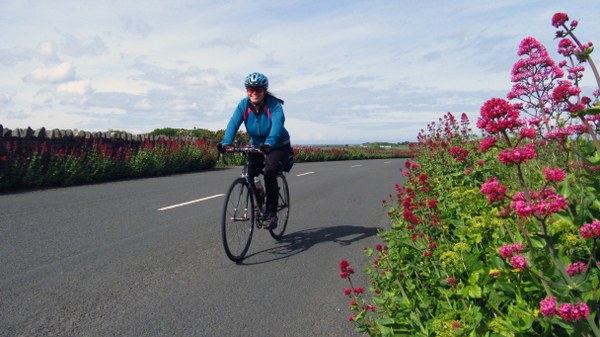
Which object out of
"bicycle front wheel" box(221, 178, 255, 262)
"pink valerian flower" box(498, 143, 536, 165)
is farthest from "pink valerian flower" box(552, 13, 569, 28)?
"bicycle front wheel" box(221, 178, 255, 262)

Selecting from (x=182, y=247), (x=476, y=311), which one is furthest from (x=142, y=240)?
(x=476, y=311)

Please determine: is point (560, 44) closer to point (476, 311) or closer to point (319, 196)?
point (476, 311)

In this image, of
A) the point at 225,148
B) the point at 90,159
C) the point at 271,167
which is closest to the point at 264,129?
the point at 271,167

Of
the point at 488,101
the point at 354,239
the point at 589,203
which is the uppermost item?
the point at 488,101

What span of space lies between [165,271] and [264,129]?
2.27 metres

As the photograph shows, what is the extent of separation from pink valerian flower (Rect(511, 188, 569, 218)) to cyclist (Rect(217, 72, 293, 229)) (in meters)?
4.17

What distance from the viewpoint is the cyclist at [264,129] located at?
580 cm

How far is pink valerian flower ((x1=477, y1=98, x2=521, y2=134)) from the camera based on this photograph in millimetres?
1818

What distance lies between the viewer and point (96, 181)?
559 inches

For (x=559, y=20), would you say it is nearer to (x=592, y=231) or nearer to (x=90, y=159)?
(x=592, y=231)

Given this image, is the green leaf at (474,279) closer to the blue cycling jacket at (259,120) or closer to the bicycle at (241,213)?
the bicycle at (241,213)

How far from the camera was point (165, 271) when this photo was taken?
4992 millimetres

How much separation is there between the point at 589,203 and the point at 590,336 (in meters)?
→ 0.73

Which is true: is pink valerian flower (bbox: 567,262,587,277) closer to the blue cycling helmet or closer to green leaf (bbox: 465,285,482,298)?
green leaf (bbox: 465,285,482,298)
